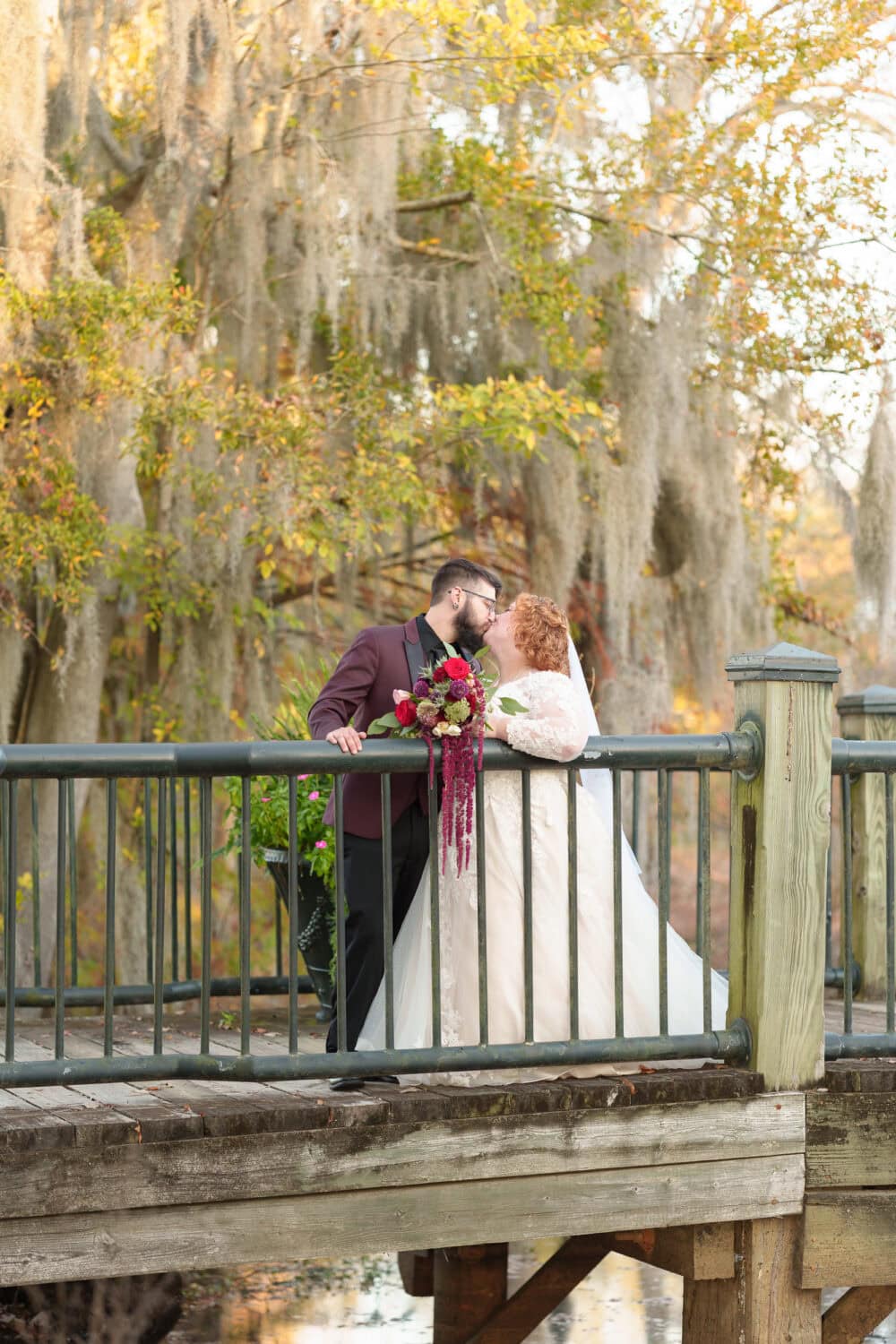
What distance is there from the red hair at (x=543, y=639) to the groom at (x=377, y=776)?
20 cm

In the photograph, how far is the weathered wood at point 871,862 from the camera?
626cm

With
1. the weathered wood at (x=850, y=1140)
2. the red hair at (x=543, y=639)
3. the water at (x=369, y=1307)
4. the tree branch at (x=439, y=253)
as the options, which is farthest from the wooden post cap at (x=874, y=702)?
the tree branch at (x=439, y=253)

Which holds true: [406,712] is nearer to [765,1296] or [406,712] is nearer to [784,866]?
[784,866]

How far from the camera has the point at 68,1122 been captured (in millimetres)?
3732

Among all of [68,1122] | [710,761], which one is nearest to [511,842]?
[710,761]

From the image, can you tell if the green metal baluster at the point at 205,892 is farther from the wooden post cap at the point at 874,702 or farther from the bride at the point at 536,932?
the wooden post cap at the point at 874,702

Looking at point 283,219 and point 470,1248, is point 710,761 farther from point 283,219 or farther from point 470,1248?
point 283,219

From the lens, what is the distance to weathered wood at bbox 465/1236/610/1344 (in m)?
5.90

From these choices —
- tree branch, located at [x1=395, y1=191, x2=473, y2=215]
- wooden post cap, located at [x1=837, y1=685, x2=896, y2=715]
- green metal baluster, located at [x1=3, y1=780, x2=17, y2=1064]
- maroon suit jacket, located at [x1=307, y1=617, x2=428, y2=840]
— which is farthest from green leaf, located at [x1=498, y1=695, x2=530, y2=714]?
tree branch, located at [x1=395, y1=191, x2=473, y2=215]

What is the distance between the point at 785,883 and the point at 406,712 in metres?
1.16

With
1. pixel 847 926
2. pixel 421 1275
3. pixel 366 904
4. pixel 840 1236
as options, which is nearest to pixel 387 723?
pixel 366 904

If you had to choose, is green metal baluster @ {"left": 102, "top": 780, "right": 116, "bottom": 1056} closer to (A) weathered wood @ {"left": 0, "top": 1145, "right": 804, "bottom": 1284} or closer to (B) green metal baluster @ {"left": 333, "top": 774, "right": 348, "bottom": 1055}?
(A) weathered wood @ {"left": 0, "top": 1145, "right": 804, "bottom": 1284}

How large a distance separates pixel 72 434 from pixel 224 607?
5.08 feet

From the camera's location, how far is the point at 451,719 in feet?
13.4
